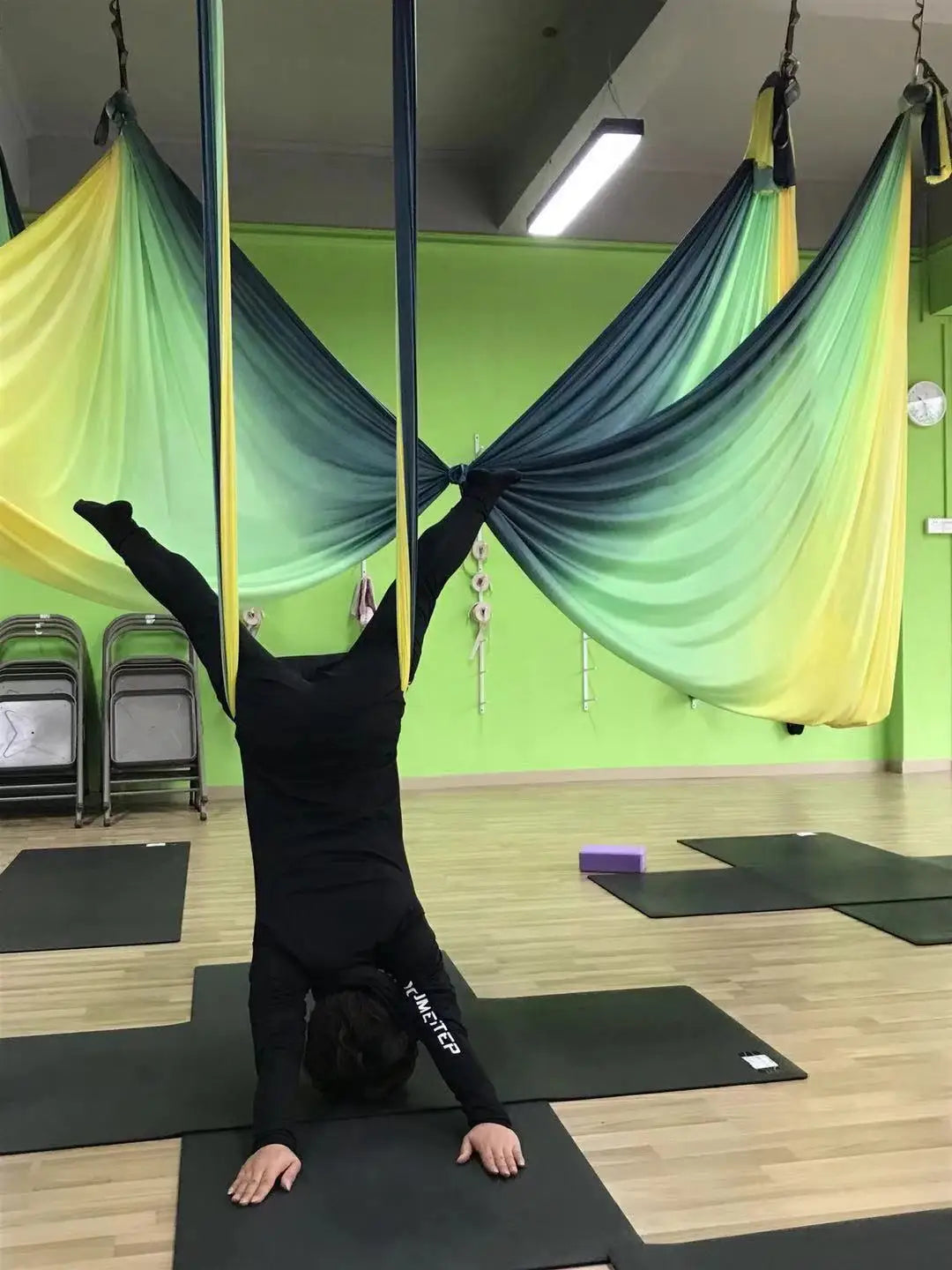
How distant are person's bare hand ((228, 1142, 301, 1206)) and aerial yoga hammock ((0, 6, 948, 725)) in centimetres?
130

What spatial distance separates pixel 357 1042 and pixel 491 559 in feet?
14.1

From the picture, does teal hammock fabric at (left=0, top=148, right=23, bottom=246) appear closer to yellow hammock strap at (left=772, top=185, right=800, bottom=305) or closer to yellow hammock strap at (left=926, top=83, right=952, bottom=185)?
yellow hammock strap at (left=772, top=185, right=800, bottom=305)

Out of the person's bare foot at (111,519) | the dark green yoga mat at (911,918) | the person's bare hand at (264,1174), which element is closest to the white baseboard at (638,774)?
the dark green yoga mat at (911,918)

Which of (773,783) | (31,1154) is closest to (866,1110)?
(31,1154)

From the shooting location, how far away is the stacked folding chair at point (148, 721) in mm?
5336

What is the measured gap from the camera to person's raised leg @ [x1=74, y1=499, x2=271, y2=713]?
2.17 meters

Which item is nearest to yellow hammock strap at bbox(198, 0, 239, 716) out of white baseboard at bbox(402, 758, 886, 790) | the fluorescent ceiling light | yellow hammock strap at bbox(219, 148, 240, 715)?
yellow hammock strap at bbox(219, 148, 240, 715)

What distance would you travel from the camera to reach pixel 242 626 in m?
2.21

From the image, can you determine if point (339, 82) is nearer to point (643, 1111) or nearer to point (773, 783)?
point (773, 783)

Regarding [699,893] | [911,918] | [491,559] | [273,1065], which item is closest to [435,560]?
[273,1065]

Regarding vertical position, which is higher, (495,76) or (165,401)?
(495,76)

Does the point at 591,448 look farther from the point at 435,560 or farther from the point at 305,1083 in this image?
the point at 305,1083

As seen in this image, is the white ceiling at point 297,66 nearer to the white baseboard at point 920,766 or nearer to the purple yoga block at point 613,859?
the purple yoga block at point 613,859

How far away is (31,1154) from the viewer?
1992 millimetres
